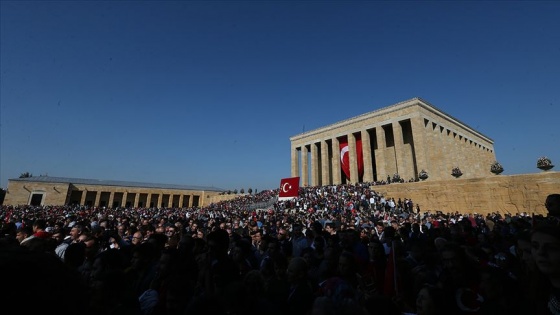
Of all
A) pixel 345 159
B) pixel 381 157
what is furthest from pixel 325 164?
pixel 381 157

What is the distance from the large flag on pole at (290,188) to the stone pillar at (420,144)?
1561 cm

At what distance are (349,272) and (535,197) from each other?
2195 cm

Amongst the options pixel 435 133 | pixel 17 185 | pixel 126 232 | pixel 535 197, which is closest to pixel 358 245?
pixel 126 232

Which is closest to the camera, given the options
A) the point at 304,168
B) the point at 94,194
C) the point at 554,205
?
the point at 554,205

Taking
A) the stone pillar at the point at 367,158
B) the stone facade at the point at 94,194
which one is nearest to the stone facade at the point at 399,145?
the stone pillar at the point at 367,158

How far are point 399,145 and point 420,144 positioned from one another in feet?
8.69

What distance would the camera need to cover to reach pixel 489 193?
19828mm

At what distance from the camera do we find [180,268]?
358cm

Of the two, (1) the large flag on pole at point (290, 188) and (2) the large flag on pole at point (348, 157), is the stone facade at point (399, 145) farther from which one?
(1) the large flag on pole at point (290, 188)

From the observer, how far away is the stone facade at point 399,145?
3216 cm

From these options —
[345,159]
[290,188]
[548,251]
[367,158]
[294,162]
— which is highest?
[294,162]

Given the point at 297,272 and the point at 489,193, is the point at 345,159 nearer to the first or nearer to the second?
the point at 489,193

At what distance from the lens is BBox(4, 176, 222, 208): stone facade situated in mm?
43156

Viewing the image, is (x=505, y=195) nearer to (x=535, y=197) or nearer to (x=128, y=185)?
(x=535, y=197)
